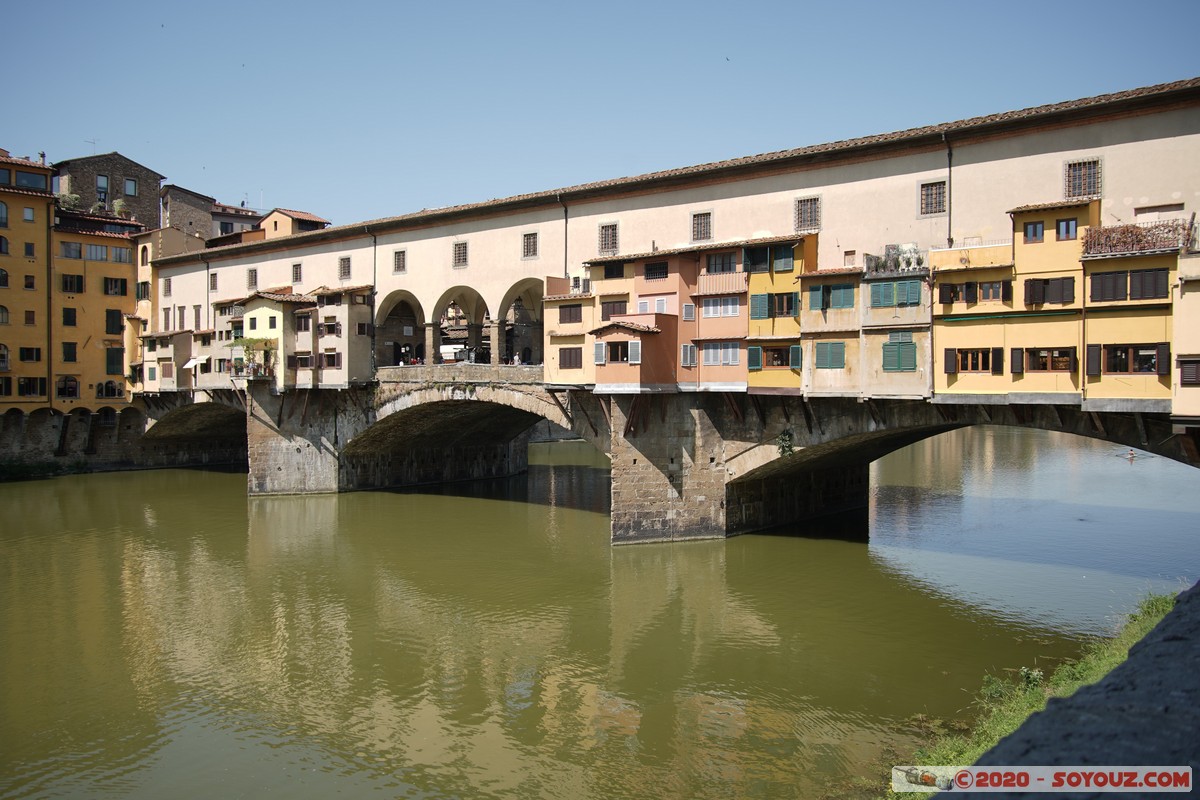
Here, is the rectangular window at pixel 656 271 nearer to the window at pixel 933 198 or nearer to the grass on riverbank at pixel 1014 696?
the window at pixel 933 198

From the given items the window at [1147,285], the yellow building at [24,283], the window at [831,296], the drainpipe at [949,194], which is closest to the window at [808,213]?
the window at [831,296]

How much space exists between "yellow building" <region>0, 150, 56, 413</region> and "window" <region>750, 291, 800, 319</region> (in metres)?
39.7

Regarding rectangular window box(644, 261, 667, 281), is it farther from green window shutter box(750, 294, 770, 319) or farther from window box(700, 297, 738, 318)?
green window shutter box(750, 294, 770, 319)

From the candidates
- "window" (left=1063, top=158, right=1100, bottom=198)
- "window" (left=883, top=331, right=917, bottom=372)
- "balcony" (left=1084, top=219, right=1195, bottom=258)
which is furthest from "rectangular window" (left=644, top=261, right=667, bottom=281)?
"balcony" (left=1084, top=219, right=1195, bottom=258)

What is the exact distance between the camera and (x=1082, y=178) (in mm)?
21344

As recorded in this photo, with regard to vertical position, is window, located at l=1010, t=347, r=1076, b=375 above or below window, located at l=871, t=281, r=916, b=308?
below

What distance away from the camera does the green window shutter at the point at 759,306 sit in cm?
2592

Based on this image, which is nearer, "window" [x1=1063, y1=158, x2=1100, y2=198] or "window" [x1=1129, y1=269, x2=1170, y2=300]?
"window" [x1=1129, y1=269, x2=1170, y2=300]

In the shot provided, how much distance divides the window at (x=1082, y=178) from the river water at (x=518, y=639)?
9.87 m

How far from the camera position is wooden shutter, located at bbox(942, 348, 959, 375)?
22.0m

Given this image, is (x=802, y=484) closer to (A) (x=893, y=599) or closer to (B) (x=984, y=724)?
(A) (x=893, y=599)

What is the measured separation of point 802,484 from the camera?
31.4 meters

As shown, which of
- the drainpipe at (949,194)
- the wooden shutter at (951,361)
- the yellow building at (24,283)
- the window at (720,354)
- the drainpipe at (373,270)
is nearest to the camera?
the wooden shutter at (951,361)

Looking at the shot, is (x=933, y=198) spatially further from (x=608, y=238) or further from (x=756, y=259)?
(x=608, y=238)
